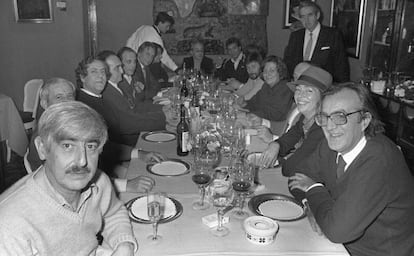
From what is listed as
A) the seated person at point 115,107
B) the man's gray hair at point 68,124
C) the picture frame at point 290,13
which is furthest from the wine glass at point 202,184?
the picture frame at point 290,13

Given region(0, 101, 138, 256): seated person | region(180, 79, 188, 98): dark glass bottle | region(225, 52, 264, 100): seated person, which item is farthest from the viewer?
region(225, 52, 264, 100): seated person

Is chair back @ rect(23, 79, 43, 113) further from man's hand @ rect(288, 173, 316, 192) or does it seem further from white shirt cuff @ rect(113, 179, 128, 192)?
man's hand @ rect(288, 173, 316, 192)

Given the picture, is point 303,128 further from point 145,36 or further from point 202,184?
point 145,36

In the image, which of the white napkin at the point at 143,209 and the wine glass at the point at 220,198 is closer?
the wine glass at the point at 220,198

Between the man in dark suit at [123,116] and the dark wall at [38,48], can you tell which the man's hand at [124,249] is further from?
the dark wall at [38,48]

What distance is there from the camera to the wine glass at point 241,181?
1633mm

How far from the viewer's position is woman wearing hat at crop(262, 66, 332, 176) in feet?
7.00

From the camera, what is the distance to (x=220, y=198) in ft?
5.13

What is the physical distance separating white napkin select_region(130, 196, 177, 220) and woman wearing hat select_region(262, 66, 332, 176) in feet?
2.24

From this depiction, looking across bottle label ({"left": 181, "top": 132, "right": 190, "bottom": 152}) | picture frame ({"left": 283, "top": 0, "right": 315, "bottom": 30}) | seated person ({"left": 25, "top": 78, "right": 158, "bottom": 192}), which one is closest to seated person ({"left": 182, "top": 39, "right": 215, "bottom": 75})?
picture frame ({"left": 283, "top": 0, "right": 315, "bottom": 30})

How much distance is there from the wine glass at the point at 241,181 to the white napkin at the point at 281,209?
0.30 feet

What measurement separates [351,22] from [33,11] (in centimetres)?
450

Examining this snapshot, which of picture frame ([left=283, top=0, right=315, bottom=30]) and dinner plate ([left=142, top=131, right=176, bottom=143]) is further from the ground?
picture frame ([left=283, top=0, right=315, bottom=30])

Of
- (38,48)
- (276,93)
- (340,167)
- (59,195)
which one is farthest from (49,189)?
(38,48)
